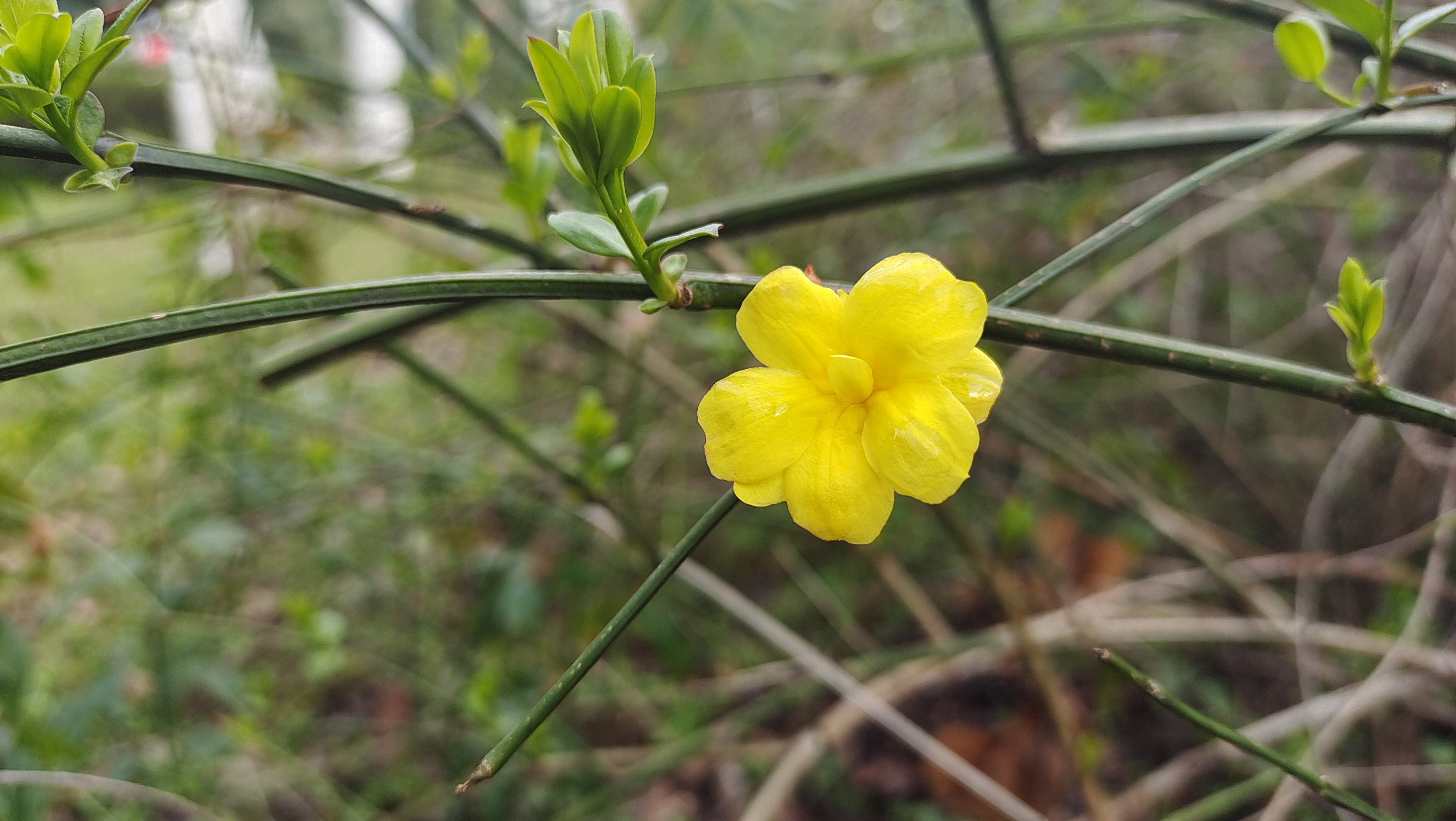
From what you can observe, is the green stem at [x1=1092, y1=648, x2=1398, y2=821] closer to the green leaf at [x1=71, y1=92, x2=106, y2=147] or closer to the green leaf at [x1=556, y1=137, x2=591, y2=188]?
the green leaf at [x1=556, y1=137, x2=591, y2=188]

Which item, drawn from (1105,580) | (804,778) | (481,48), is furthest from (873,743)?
(481,48)

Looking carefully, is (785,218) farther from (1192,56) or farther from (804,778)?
(1192,56)

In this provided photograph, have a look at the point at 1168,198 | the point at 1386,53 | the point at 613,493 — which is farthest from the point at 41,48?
the point at 613,493

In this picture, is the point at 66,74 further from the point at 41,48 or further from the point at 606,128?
the point at 606,128

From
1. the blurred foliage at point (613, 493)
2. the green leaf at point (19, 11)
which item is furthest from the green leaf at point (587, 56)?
the blurred foliage at point (613, 493)

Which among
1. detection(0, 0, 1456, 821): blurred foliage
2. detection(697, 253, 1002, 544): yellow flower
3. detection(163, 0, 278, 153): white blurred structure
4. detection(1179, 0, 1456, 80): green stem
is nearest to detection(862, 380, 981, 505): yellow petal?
detection(697, 253, 1002, 544): yellow flower
